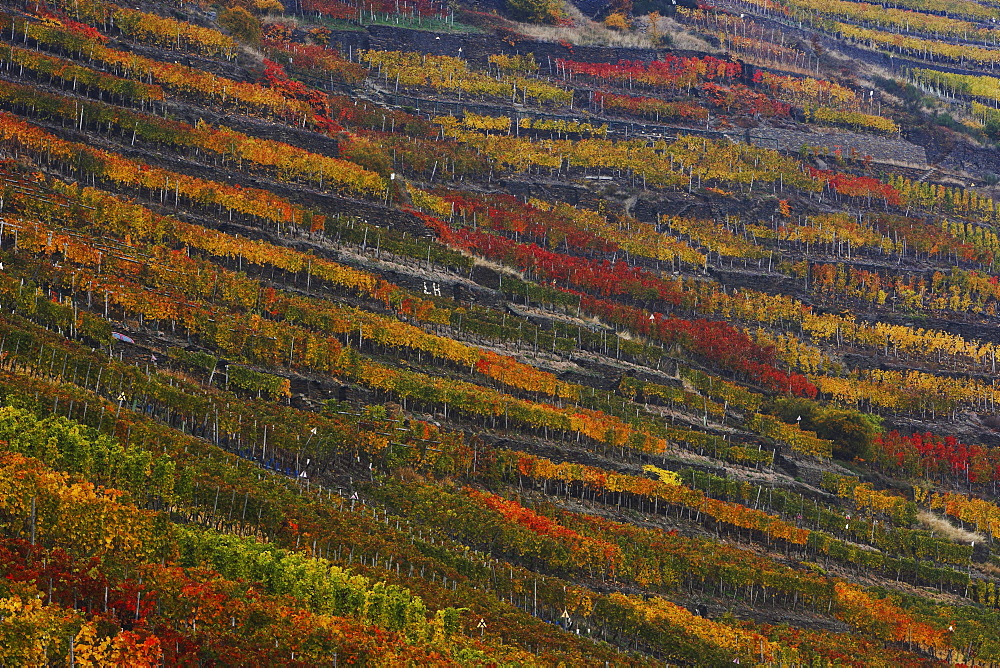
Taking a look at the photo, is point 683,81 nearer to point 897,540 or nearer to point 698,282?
point 698,282

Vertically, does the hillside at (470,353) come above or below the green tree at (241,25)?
below

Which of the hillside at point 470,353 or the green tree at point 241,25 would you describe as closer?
the hillside at point 470,353

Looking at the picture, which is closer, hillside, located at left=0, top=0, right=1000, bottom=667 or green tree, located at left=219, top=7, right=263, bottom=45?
hillside, located at left=0, top=0, right=1000, bottom=667

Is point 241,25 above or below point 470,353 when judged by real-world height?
above

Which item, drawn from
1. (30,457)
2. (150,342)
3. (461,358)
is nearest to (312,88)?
(461,358)

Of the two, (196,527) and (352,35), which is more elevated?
(352,35)

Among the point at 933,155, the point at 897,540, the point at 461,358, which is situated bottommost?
the point at 897,540

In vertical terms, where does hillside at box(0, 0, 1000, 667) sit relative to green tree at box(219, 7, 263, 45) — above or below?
below

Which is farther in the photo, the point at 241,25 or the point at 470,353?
the point at 241,25
